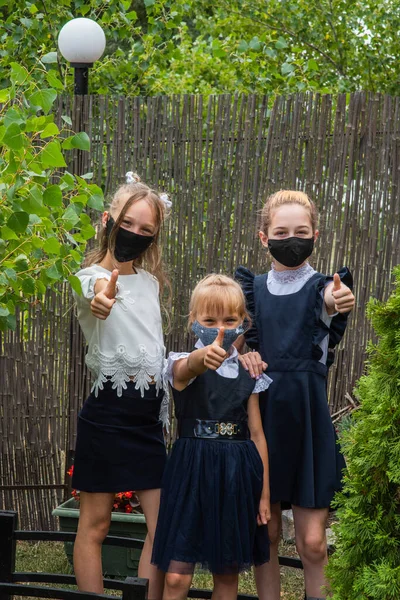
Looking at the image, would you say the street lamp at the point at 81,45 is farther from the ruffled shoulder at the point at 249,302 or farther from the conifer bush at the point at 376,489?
the conifer bush at the point at 376,489

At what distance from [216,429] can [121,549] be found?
1.55 metres

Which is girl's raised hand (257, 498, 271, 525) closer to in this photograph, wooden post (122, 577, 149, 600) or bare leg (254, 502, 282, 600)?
bare leg (254, 502, 282, 600)

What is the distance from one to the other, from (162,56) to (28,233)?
390 centimetres

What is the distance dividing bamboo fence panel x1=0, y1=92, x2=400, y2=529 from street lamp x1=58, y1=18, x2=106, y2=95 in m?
0.27

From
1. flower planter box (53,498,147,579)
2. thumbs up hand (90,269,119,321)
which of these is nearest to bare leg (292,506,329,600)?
thumbs up hand (90,269,119,321)

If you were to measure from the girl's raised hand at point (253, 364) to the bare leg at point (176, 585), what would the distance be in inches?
27.3

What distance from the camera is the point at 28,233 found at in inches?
113

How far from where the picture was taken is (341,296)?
2.87 m

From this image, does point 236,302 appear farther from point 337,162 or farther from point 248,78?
point 248,78

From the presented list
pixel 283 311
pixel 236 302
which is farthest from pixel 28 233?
pixel 283 311

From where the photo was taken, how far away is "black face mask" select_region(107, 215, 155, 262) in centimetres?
318

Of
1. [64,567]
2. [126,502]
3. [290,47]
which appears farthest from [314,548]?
[290,47]

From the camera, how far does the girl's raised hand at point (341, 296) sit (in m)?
2.87

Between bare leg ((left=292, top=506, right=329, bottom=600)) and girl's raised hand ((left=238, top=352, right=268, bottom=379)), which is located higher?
girl's raised hand ((left=238, top=352, right=268, bottom=379))
